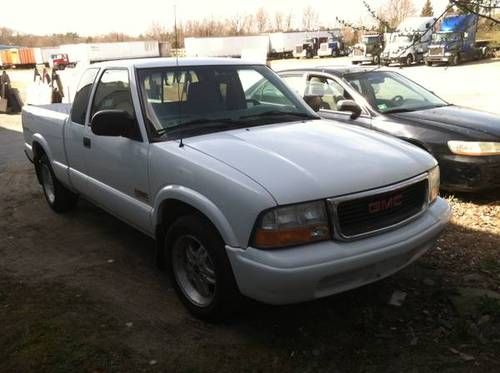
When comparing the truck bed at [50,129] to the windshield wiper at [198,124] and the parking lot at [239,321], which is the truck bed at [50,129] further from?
the windshield wiper at [198,124]

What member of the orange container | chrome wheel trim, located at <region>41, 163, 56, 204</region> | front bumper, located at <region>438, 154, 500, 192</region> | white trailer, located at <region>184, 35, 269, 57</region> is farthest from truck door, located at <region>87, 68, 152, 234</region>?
the orange container

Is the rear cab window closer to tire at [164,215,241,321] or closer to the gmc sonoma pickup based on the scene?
the gmc sonoma pickup

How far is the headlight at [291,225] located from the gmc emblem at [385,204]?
0.34 meters

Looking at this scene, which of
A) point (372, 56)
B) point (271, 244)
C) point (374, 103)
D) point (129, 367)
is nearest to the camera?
point (271, 244)

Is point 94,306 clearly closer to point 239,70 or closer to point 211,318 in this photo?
point 211,318

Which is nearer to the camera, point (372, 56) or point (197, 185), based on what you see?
point (197, 185)

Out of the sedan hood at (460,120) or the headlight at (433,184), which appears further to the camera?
the sedan hood at (460,120)

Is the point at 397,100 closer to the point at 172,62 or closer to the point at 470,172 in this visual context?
the point at 470,172

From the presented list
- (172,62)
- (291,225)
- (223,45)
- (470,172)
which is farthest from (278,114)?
(223,45)

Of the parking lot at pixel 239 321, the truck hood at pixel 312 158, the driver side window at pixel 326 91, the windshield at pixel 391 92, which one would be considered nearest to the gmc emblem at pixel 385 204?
the truck hood at pixel 312 158

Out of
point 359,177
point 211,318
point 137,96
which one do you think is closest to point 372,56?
point 359,177

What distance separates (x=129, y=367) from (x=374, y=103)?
4662 mm

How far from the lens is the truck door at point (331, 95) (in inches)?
254

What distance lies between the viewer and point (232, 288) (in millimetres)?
3143
